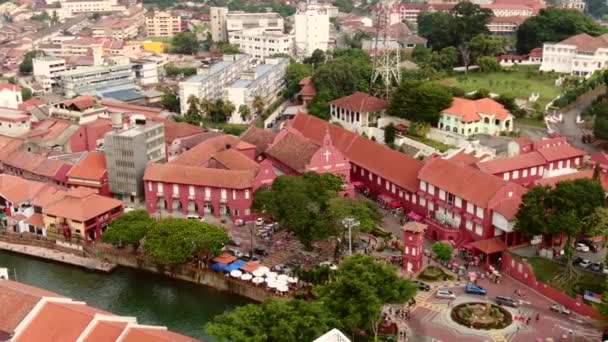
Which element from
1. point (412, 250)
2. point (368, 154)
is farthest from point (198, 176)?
point (412, 250)

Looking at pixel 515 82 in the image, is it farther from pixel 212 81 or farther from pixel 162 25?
pixel 162 25

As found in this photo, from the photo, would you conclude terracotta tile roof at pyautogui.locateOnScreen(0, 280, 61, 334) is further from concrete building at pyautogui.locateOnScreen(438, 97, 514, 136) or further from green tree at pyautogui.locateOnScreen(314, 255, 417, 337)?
concrete building at pyautogui.locateOnScreen(438, 97, 514, 136)

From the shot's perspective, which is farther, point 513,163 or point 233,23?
point 233,23

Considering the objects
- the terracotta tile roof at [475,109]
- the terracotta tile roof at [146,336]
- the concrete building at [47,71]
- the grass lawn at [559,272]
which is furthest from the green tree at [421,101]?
the concrete building at [47,71]

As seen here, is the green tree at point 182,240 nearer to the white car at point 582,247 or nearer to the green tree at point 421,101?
the white car at point 582,247

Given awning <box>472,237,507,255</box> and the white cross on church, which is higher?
the white cross on church

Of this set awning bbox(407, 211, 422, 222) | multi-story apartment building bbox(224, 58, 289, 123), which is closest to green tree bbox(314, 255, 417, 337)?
awning bbox(407, 211, 422, 222)
